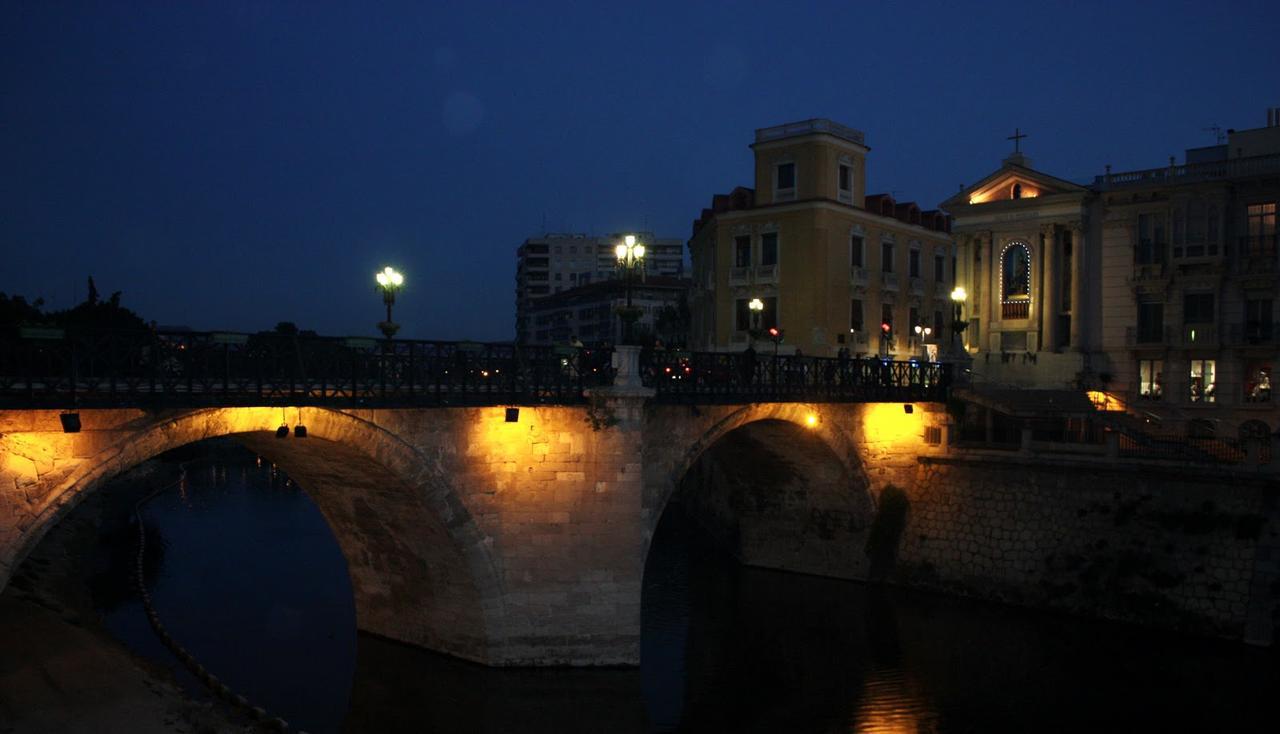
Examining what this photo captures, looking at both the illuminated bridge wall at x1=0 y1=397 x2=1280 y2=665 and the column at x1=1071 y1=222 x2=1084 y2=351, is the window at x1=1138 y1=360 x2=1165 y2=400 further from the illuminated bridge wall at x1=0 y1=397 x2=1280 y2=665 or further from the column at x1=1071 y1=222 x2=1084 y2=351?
the illuminated bridge wall at x1=0 y1=397 x2=1280 y2=665

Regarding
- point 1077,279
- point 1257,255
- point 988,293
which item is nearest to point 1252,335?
point 1257,255

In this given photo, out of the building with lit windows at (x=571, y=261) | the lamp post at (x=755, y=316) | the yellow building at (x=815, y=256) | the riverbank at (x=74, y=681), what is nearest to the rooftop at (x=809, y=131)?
the yellow building at (x=815, y=256)

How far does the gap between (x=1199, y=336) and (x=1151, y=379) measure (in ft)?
7.11

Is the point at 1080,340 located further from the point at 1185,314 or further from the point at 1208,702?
the point at 1208,702

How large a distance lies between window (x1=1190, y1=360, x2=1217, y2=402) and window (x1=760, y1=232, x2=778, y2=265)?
48.6 ft

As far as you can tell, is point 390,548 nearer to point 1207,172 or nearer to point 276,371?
point 276,371

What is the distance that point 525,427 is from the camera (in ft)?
67.6

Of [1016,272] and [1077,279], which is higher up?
[1016,272]

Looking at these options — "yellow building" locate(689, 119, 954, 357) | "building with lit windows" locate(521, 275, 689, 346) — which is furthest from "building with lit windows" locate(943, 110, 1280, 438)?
"building with lit windows" locate(521, 275, 689, 346)

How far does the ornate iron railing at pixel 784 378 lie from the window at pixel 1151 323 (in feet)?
23.4

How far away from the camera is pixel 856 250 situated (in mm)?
39625

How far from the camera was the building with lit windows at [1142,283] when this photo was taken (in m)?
32.1

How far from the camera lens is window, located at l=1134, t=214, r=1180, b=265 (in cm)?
3372

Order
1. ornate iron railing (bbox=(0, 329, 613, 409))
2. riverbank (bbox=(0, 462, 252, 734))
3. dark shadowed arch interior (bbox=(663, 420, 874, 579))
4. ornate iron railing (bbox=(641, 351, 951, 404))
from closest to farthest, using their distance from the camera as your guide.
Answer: ornate iron railing (bbox=(0, 329, 613, 409)) → riverbank (bbox=(0, 462, 252, 734)) → ornate iron railing (bbox=(641, 351, 951, 404)) → dark shadowed arch interior (bbox=(663, 420, 874, 579))
